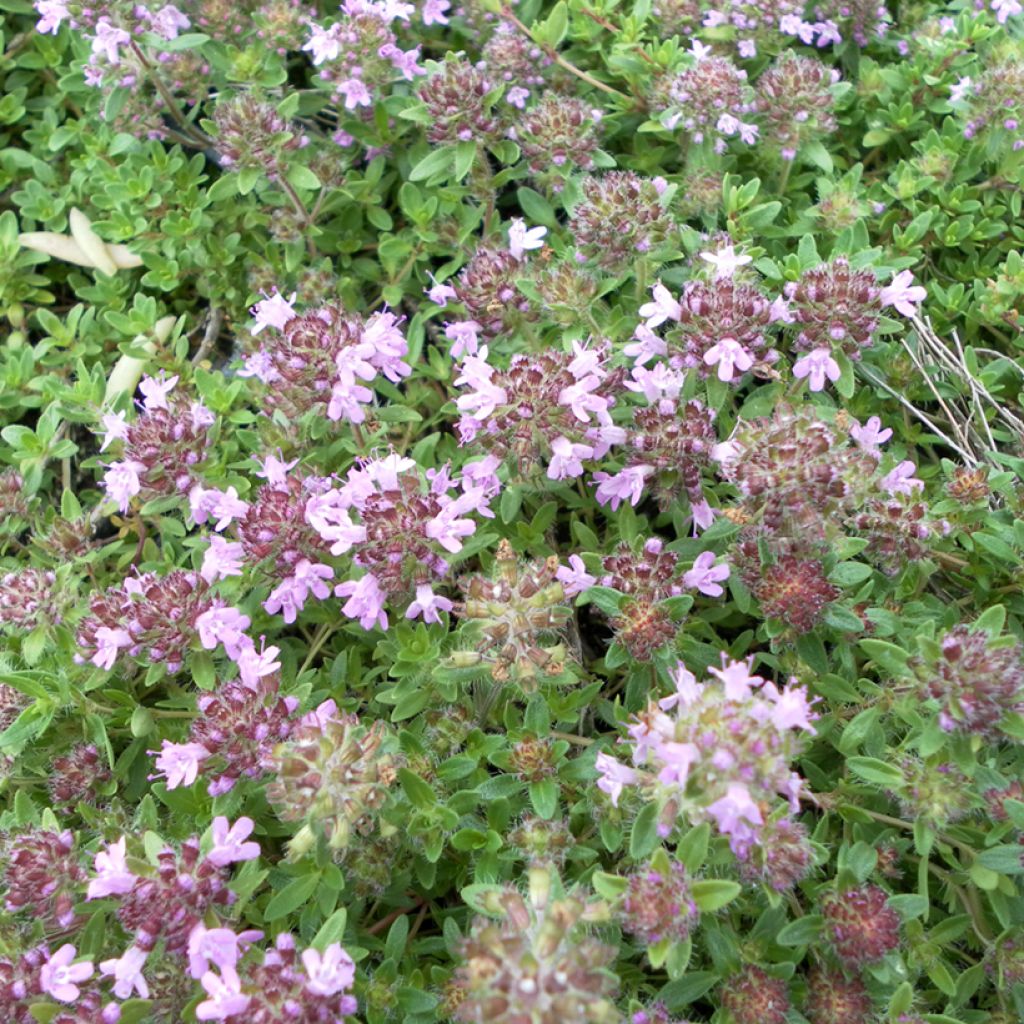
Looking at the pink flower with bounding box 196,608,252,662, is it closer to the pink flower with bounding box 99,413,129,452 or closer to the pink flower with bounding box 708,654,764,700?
the pink flower with bounding box 99,413,129,452

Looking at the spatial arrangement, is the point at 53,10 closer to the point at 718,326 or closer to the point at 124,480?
the point at 124,480

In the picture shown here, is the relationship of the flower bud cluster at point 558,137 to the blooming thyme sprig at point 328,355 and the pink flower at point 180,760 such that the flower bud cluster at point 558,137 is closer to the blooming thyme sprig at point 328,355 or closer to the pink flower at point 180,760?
the blooming thyme sprig at point 328,355

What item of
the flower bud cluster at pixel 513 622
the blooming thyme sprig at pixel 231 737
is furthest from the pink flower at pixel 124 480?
the flower bud cluster at pixel 513 622

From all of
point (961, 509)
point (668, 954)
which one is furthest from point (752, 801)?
point (961, 509)

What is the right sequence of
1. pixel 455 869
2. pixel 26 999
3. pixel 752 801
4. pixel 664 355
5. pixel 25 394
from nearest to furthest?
pixel 752 801 → pixel 26 999 → pixel 455 869 → pixel 664 355 → pixel 25 394

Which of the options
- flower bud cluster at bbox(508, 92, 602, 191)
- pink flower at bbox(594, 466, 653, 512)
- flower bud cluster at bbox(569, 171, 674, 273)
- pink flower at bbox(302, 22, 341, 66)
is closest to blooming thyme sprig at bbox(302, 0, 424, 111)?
pink flower at bbox(302, 22, 341, 66)

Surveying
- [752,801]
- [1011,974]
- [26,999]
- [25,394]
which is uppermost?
[752,801]

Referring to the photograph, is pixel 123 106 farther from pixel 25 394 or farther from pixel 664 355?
pixel 664 355
